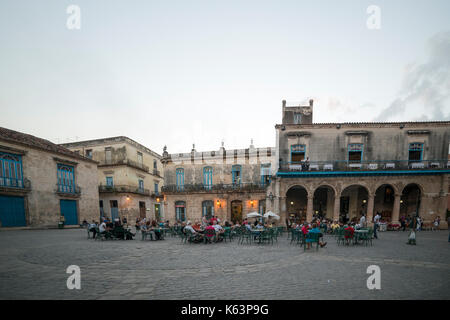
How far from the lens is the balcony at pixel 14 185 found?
1502 cm

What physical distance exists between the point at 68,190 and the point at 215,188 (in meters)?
15.4

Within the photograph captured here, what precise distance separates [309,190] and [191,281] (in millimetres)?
14218

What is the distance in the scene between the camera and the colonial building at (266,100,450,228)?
15.9 m

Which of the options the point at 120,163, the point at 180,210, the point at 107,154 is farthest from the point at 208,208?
the point at 107,154

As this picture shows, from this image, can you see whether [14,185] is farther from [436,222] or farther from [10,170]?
[436,222]

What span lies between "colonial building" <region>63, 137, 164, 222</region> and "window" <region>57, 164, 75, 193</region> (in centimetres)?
458

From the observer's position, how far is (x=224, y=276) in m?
4.97

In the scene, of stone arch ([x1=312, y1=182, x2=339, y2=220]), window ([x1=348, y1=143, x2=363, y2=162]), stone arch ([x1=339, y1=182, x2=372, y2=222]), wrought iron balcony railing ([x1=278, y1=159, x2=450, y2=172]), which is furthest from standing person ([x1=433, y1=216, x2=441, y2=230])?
stone arch ([x1=312, y1=182, x2=339, y2=220])

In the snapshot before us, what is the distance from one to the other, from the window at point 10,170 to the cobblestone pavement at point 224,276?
39.7 feet

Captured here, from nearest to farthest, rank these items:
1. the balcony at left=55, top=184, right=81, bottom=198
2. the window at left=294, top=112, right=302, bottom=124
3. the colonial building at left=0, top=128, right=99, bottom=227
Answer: the colonial building at left=0, top=128, right=99, bottom=227, the balcony at left=55, top=184, right=81, bottom=198, the window at left=294, top=112, right=302, bottom=124

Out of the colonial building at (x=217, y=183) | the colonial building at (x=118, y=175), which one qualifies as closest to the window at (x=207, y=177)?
the colonial building at (x=217, y=183)

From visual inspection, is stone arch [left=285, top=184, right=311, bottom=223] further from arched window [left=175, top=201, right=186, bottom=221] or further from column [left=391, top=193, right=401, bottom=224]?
arched window [left=175, top=201, right=186, bottom=221]
